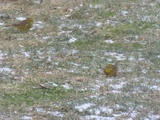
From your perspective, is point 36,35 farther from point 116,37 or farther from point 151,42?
point 151,42

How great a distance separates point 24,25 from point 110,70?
2336 mm

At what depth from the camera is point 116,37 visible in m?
7.85

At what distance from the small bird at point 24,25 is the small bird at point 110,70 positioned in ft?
6.78

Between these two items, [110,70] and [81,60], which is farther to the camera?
[81,60]

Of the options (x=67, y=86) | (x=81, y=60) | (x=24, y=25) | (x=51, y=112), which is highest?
(x=51, y=112)

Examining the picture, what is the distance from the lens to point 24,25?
8266 mm

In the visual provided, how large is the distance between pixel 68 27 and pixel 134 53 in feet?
4.95

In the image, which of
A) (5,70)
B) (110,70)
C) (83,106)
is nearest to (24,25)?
(5,70)

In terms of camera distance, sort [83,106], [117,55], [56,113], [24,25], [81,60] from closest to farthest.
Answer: [56,113], [83,106], [81,60], [117,55], [24,25]

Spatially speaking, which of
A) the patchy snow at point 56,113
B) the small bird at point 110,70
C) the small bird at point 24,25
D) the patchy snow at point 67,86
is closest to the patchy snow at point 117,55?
the small bird at point 110,70

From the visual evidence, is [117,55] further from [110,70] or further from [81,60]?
[110,70]

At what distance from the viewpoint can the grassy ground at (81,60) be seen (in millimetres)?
5285

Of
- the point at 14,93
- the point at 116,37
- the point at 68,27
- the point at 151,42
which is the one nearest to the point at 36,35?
the point at 68,27

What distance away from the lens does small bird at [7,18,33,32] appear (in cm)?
812
